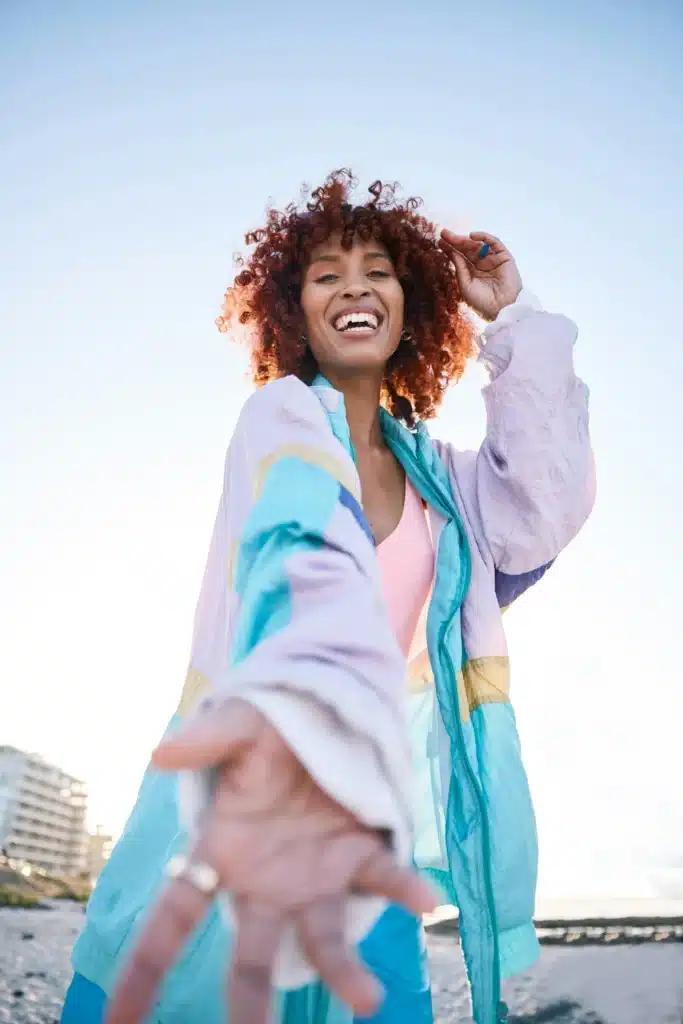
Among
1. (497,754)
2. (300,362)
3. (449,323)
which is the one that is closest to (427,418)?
(449,323)

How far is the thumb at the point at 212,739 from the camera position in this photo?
18.0 inches

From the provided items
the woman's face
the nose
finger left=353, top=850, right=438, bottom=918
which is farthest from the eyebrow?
finger left=353, top=850, right=438, bottom=918

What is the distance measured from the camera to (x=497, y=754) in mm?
1283

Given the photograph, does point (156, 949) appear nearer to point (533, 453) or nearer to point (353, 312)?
point (533, 453)

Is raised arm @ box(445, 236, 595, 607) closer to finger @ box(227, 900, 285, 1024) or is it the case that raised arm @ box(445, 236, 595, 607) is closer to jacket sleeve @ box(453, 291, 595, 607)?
jacket sleeve @ box(453, 291, 595, 607)

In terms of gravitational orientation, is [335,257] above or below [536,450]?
above

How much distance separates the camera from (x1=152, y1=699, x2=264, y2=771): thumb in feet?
1.50

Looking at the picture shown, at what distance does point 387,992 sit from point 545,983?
11.9 ft

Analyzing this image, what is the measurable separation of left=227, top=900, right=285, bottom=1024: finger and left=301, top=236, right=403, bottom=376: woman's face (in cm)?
139

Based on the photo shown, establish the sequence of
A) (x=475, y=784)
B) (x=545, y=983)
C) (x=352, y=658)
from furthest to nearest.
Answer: (x=545, y=983) < (x=475, y=784) < (x=352, y=658)

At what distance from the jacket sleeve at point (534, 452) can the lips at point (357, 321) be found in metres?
0.29

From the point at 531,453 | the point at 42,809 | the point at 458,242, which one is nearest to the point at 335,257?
the point at 458,242

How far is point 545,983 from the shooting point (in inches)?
157

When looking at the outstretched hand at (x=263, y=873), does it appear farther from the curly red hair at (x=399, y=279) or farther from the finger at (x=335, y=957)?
the curly red hair at (x=399, y=279)
